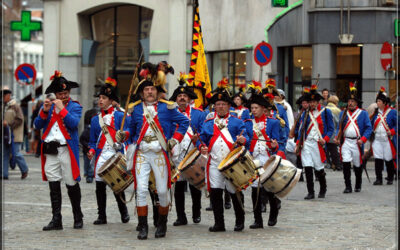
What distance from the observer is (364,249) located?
37.8ft

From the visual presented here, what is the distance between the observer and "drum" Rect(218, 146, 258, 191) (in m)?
12.8

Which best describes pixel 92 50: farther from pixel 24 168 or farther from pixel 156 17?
pixel 24 168

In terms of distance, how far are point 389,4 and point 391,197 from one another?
1307cm

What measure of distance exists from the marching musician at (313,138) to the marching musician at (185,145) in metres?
2.84

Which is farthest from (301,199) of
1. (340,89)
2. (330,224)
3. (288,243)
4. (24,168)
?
(340,89)

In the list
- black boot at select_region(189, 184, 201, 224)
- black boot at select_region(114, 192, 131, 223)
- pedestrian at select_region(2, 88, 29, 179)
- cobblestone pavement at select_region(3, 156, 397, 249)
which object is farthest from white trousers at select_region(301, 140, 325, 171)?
pedestrian at select_region(2, 88, 29, 179)

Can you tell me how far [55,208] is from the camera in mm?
13141

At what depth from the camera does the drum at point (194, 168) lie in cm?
1376

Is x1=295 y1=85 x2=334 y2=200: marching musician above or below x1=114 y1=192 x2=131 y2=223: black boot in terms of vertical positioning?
above

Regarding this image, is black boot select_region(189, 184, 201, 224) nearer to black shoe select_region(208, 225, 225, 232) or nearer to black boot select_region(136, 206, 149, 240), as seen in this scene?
black shoe select_region(208, 225, 225, 232)

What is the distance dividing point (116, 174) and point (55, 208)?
95cm

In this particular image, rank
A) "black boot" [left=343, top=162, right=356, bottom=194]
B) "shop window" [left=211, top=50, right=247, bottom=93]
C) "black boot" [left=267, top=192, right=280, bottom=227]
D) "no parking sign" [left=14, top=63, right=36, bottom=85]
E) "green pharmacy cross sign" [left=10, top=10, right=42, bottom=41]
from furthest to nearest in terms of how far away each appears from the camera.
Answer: "green pharmacy cross sign" [left=10, top=10, right=42, bottom=41]
"no parking sign" [left=14, top=63, right=36, bottom=85]
"shop window" [left=211, top=50, right=247, bottom=93]
"black boot" [left=343, top=162, right=356, bottom=194]
"black boot" [left=267, top=192, right=280, bottom=227]

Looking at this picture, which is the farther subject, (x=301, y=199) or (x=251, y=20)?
(x=251, y=20)

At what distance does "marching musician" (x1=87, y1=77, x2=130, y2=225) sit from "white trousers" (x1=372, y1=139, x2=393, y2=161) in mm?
8397
